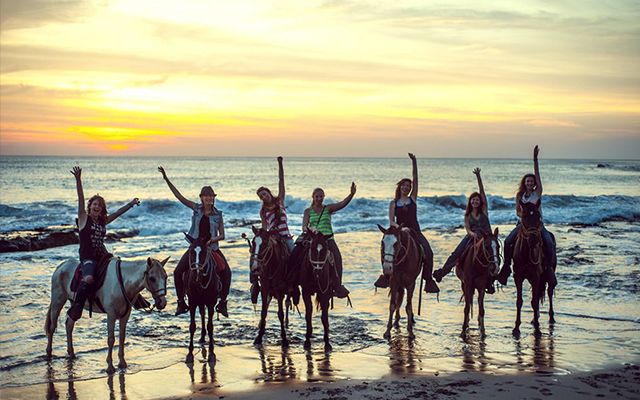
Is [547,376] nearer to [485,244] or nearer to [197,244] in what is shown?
[485,244]

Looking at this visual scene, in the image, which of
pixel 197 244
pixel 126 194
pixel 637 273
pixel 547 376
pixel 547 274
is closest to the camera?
pixel 547 376

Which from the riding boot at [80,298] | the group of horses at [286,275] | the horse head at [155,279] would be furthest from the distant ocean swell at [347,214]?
the horse head at [155,279]

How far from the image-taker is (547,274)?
11070 millimetres

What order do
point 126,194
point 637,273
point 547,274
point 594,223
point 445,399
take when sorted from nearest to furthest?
1. point 445,399
2. point 547,274
3. point 637,273
4. point 594,223
5. point 126,194

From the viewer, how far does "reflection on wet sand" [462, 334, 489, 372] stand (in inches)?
348

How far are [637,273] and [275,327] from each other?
398 inches

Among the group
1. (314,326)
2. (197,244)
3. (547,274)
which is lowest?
(314,326)

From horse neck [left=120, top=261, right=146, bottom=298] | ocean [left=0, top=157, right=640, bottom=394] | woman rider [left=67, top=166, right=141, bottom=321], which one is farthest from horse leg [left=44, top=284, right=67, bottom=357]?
horse neck [left=120, top=261, right=146, bottom=298]

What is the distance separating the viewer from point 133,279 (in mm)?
8766

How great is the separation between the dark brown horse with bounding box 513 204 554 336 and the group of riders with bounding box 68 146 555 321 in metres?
0.15

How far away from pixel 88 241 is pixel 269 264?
2.70 meters

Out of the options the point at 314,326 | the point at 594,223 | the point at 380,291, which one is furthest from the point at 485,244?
the point at 594,223

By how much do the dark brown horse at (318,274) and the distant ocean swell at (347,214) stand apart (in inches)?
734

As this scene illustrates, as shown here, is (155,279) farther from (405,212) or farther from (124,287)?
(405,212)
